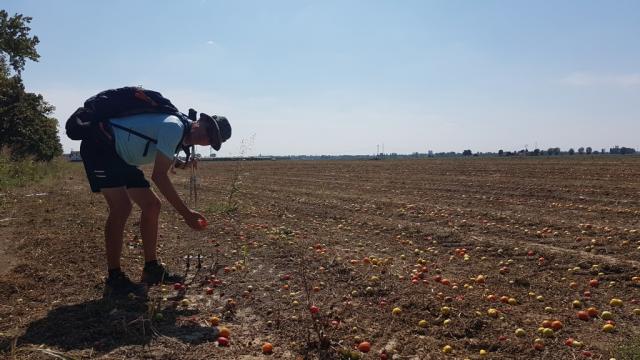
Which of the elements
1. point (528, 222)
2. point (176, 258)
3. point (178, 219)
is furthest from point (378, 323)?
point (178, 219)

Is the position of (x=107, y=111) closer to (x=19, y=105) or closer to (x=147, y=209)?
(x=147, y=209)

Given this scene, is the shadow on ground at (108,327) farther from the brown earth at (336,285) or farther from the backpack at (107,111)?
the backpack at (107,111)

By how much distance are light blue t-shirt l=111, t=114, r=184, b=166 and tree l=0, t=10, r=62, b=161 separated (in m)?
19.0

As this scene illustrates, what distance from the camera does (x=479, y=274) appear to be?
6289mm

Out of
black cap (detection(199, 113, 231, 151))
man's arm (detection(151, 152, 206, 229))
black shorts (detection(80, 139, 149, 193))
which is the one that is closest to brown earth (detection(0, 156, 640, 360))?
man's arm (detection(151, 152, 206, 229))

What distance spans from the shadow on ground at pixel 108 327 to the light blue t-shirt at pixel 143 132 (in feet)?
4.95

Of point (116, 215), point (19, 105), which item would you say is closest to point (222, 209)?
point (116, 215)

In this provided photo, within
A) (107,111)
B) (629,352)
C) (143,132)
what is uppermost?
(107,111)

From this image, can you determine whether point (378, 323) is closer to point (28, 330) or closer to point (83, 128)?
point (28, 330)

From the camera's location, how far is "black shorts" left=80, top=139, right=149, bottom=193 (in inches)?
195

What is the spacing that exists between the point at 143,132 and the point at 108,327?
1.89 metres

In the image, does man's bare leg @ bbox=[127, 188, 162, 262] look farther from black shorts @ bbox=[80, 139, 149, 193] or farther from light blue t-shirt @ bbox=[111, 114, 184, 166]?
light blue t-shirt @ bbox=[111, 114, 184, 166]

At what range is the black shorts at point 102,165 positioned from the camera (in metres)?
4.96

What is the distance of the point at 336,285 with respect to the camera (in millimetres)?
5707
